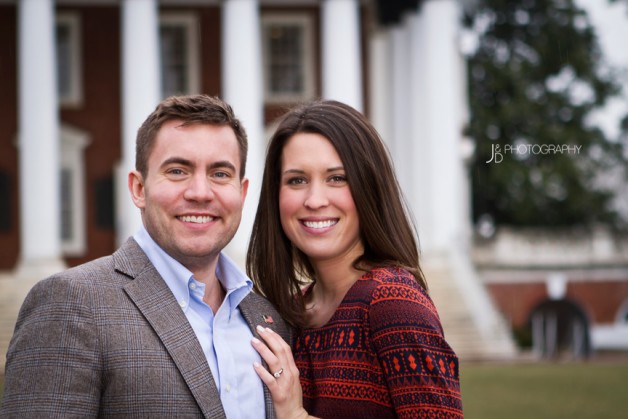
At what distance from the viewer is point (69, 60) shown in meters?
28.5

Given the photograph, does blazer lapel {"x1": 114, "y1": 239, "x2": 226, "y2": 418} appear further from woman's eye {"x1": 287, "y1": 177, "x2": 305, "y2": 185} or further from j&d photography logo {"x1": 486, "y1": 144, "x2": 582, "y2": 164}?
j&d photography logo {"x1": 486, "y1": 144, "x2": 582, "y2": 164}

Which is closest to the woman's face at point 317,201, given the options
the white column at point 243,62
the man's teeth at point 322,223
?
the man's teeth at point 322,223

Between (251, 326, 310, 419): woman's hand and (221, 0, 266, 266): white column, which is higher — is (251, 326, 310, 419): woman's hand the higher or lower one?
the lower one

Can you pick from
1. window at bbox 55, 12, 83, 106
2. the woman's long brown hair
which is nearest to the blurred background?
window at bbox 55, 12, 83, 106

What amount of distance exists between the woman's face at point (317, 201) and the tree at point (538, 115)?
29.7 m

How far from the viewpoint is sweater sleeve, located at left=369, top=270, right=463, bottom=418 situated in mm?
3891

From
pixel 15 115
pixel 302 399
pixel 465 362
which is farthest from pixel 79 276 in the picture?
pixel 15 115

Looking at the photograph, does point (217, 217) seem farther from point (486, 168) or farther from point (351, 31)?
point (486, 168)

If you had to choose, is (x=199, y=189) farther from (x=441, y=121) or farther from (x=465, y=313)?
(x=441, y=121)

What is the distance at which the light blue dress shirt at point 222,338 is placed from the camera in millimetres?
3836

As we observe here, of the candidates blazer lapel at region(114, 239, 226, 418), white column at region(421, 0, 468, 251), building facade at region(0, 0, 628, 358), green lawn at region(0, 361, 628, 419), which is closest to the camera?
blazer lapel at region(114, 239, 226, 418)

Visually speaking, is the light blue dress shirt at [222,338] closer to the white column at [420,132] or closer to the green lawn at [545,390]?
the green lawn at [545,390]

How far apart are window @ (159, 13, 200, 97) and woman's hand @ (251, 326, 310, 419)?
25145 mm

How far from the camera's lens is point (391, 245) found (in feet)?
14.3
